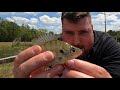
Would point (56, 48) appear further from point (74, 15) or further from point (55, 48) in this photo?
point (74, 15)

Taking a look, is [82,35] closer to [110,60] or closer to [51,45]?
[110,60]

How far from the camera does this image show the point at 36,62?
3.44ft

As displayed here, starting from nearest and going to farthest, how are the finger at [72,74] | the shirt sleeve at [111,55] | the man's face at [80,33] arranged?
1. the finger at [72,74]
2. the shirt sleeve at [111,55]
3. the man's face at [80,33]

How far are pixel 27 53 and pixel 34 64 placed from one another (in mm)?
48

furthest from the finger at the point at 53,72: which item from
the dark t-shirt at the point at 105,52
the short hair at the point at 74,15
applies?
the short hair at the point at 74,15

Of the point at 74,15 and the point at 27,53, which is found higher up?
the point at 74,15

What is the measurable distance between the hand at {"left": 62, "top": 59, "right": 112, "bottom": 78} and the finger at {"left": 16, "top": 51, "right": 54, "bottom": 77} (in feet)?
0.25

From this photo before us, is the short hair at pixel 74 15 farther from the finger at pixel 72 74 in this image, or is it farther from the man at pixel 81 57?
the finger at pixel 72 74

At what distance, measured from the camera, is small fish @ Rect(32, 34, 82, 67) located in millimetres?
1060

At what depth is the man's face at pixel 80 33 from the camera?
5.09ft

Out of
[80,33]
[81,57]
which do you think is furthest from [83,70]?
[80,33]

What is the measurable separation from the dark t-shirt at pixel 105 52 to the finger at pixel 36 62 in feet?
1.47
